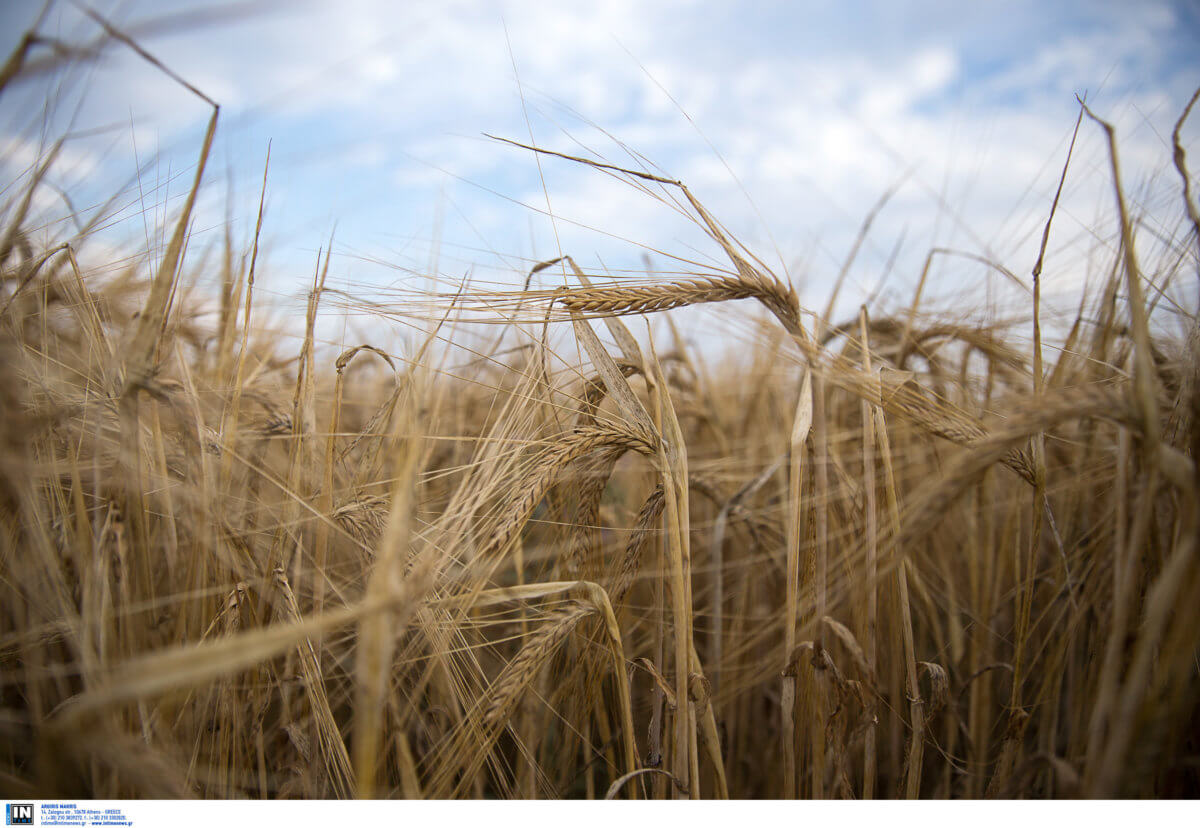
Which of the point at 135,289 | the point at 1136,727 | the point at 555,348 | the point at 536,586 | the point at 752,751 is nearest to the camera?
the point at 1136,727

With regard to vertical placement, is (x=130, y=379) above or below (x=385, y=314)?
below

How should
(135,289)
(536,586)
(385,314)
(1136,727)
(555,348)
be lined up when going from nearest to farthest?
(1136,727), (536,586), (385,314), (555,348), (135,289)

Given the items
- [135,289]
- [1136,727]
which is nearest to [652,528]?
[1136,727]

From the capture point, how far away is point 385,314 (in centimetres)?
89

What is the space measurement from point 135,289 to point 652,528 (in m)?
1.28

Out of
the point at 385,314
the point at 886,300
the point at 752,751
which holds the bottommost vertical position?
the point at 752,751

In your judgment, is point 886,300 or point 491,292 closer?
point 491,292

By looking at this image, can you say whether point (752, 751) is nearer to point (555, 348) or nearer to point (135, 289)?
point (555, 348)
